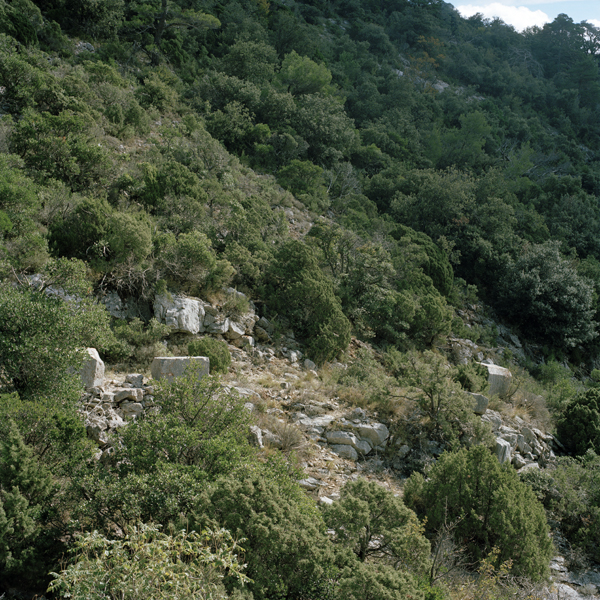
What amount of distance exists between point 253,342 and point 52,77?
9.65 m

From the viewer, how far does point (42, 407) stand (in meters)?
4.76

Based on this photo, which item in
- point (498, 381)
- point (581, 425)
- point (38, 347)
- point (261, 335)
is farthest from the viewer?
point (498, 381)

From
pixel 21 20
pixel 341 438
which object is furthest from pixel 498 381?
pixel 21 20

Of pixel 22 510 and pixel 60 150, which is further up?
pixel 60 150

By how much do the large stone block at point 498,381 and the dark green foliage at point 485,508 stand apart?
430 cm

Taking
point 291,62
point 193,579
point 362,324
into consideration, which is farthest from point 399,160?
point 193,579

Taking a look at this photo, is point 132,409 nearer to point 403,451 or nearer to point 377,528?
point 377,528

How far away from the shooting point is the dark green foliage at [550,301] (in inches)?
656

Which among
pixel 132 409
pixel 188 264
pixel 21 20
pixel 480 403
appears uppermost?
pixel 21 20

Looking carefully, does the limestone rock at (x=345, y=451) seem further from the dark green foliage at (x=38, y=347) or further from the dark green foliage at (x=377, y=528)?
the dark green foliage at (x=38, y=347)

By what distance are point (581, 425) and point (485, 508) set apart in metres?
5.12

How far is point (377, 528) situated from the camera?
16.5ft

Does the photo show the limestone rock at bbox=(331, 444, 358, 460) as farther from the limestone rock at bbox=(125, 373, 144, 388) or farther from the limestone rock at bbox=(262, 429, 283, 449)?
the limestone rock at bbox=(125, 373, 144, 388)

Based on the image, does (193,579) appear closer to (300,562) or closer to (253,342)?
(300,562)
